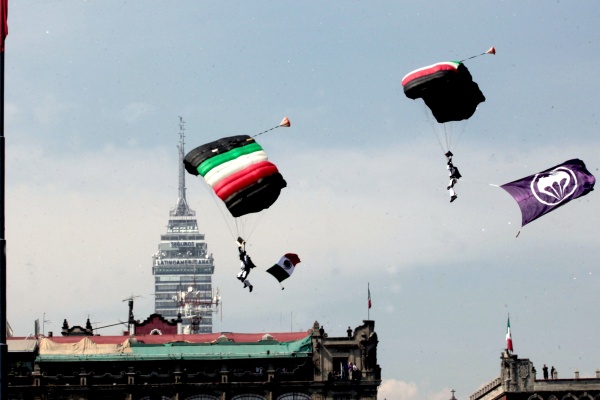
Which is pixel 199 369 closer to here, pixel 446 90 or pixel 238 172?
pixel 238 172

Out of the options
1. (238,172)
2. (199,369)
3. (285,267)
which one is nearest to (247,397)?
(199,369)

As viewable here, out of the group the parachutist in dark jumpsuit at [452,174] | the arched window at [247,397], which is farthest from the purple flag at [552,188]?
the arched window at [247,397]

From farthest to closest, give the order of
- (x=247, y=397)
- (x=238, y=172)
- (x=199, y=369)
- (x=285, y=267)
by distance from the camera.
Answer: (x=199, y=369)
(x=247, y=397)
(x=285, y=267)
(x=238, y=172)

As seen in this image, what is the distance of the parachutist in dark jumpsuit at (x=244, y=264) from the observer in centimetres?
7762

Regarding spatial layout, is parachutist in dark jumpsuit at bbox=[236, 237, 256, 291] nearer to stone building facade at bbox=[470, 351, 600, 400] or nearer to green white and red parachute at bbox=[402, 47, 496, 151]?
green white and red parachute at bbox=[402, 47, 496, 151]

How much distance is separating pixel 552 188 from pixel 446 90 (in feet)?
44.2

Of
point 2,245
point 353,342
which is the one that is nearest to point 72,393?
point 353,342

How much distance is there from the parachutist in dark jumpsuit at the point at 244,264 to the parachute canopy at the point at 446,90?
12.8m

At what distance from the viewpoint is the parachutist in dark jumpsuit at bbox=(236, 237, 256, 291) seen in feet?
255

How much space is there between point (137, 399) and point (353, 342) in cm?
2112

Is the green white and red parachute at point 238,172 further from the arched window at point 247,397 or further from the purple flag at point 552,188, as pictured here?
the arched window at point 247,397

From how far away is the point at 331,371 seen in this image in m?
144

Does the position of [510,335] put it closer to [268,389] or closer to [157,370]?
[268,389]

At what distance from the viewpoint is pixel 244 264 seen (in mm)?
78375
